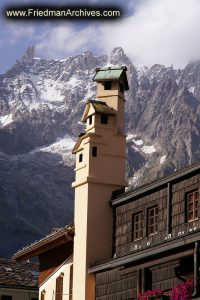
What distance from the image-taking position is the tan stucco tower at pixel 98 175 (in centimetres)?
4725

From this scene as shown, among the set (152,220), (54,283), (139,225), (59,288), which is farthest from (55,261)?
(152,220)

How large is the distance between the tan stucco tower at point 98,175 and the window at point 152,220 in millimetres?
3945

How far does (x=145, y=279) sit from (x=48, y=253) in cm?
1376

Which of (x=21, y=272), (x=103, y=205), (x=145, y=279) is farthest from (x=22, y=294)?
(x=145, y=279)

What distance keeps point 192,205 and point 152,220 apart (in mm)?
3927

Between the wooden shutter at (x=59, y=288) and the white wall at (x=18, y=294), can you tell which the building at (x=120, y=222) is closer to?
the wooden shutter at (x=59, y=288)

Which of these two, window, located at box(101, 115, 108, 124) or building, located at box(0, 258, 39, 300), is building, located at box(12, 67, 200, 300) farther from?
building, located at box(0, 258, 39, 300)

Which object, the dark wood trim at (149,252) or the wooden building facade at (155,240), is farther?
the wooden building facade at (155,240)

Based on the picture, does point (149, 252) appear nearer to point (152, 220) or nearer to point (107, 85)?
point (152, 220)

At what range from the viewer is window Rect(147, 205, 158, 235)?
144 ft

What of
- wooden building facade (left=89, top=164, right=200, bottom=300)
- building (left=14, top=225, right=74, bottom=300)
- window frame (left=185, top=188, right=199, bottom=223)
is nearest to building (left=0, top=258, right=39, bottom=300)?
building (left=14, top=225, right=74, bottom=300)

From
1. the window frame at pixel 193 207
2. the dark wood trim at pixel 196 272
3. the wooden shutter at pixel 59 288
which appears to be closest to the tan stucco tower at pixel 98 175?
the wooden shutter at pixel 59 288

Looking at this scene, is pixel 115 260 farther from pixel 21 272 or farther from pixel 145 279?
pixel 21 272

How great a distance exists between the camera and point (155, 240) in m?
43.4
